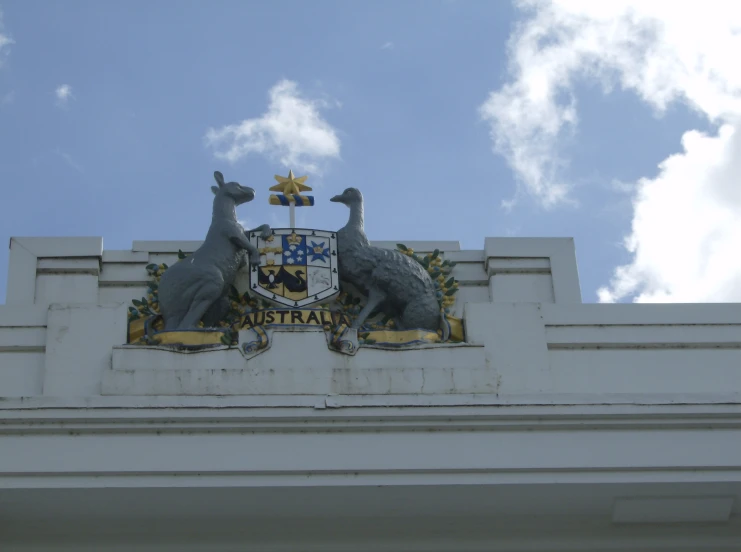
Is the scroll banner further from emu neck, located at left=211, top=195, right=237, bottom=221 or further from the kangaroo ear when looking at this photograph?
the kangaroo ear

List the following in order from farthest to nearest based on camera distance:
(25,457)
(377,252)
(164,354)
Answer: (377,252), (164,354), (25,457)

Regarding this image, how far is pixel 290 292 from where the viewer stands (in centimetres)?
1115

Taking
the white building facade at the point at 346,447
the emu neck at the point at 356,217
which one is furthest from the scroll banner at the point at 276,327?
the emu neck at the point at 356,217

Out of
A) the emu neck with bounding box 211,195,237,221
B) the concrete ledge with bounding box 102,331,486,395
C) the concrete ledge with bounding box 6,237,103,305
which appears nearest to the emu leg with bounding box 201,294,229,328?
the concrete ledge with bounding box 102,331,486,395

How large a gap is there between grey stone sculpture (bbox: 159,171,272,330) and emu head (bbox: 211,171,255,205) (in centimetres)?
14

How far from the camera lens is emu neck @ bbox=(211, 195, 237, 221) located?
11438mm

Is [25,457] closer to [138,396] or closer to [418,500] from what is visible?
[138,396]

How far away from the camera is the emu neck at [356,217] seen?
11.6 metres

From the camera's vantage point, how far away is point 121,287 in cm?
1151

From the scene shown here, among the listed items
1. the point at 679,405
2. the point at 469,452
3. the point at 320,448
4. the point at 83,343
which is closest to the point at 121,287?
the point at 83,343

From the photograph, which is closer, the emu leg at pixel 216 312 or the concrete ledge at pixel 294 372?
the concrete ledge at pixel 294 372

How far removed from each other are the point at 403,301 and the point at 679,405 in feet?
7.93

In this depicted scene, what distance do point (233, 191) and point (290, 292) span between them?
1105 millimetres

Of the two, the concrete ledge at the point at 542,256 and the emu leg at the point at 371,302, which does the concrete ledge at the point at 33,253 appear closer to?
the emu leg at the point at 371,302
